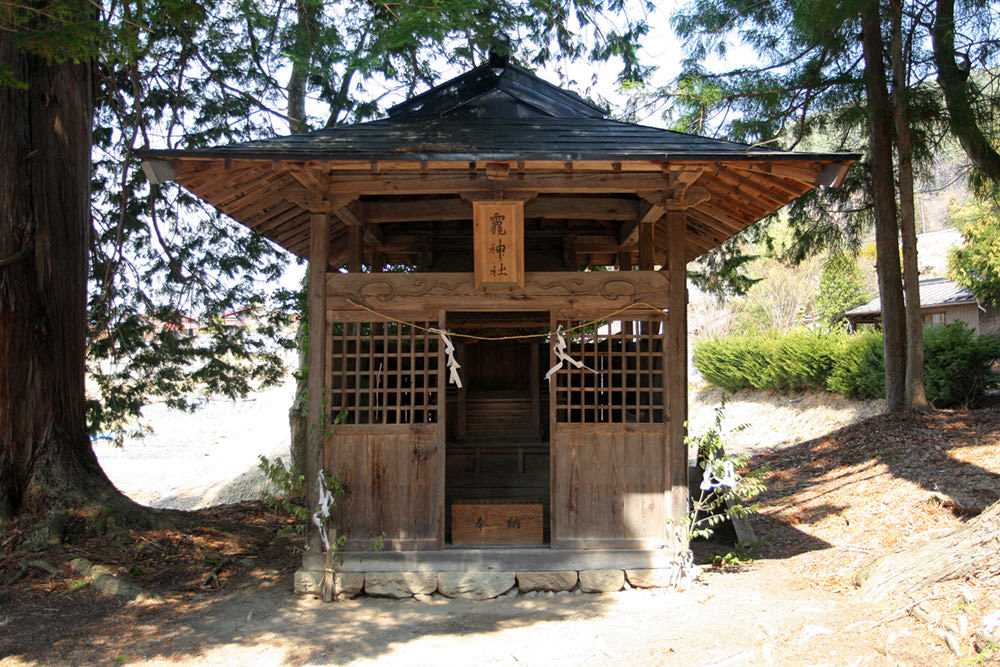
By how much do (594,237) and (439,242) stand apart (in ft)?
6.89

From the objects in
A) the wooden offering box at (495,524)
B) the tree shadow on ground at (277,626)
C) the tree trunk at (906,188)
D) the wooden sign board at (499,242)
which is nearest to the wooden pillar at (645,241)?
the wooden sign board at (499,242)

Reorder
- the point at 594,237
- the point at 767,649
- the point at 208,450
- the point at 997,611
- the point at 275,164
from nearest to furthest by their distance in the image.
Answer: the point at 997,611, the point at 767,649, the point at 275,164, the point at 594,237, the point at 208,450

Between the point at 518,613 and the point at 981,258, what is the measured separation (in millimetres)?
21788

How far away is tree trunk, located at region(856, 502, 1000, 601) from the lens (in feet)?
16.6

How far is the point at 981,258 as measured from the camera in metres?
22.3

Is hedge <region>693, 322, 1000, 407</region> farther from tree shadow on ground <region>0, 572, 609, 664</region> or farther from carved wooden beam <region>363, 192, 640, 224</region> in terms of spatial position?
tree shadow on ground <region>0, 572, 609, 664</region>

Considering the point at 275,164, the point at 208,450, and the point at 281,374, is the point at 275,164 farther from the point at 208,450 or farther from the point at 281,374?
the point at 208,450

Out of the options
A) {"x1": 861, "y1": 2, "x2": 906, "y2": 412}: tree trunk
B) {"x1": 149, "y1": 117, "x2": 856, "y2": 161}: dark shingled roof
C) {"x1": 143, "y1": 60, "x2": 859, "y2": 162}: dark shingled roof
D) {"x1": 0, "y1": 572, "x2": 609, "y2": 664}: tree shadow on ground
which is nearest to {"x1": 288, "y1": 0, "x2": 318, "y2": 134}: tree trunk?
{"x1": 143, "y1": 60, "x2": 859, "y2": 162}: dark shingled roof

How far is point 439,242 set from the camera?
10.4 m

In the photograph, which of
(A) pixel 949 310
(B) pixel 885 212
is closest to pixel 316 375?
(B) pixel 885 212

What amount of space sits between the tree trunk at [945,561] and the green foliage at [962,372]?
434 inches

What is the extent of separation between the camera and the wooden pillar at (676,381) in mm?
6809

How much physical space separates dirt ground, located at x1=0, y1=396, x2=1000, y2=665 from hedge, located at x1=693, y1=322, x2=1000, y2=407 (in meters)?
6.75

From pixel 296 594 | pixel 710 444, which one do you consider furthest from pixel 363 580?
pixel 710 444
